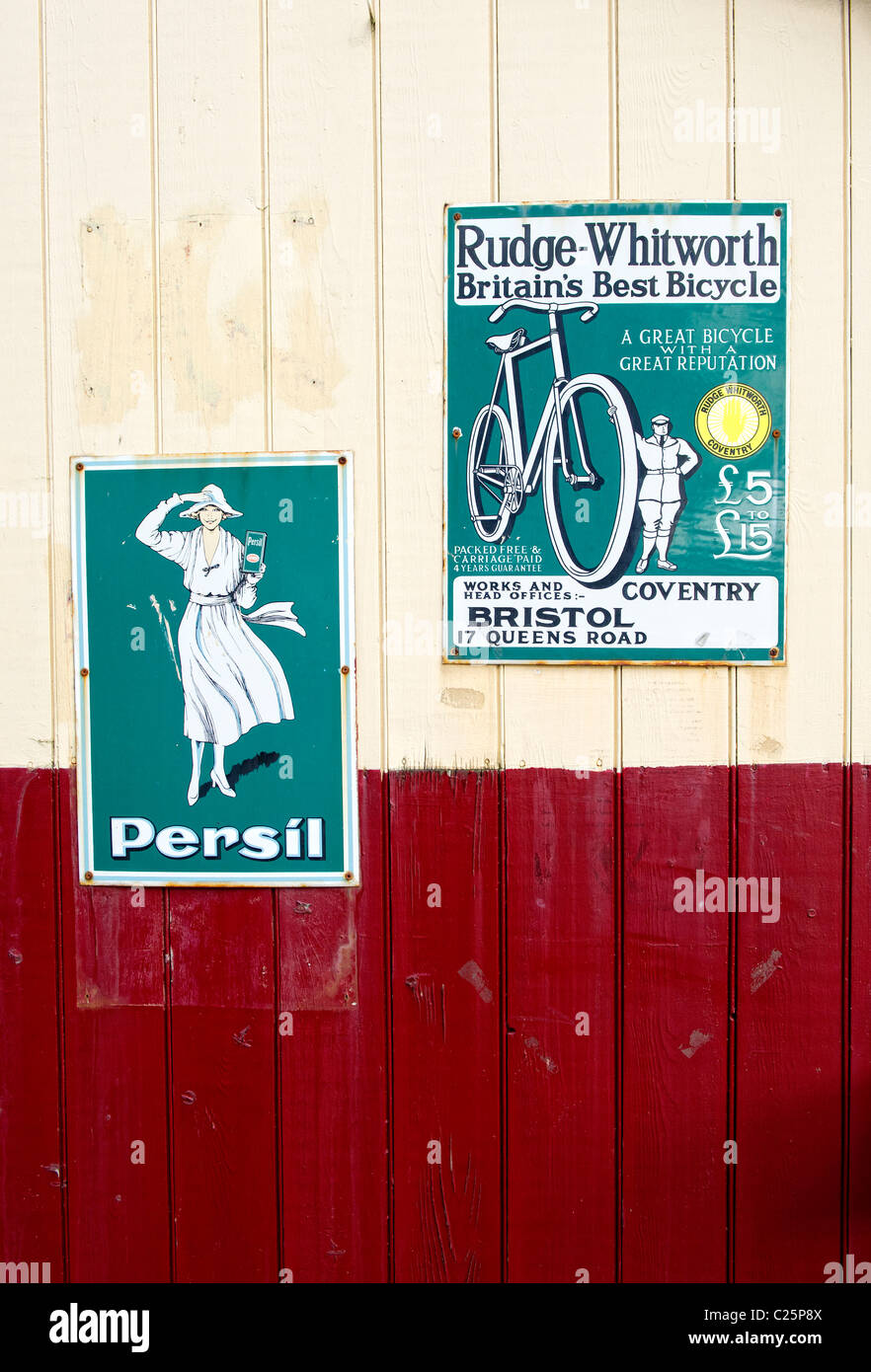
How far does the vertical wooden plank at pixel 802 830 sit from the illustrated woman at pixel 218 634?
90cm

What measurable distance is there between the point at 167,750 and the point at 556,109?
4.55ft

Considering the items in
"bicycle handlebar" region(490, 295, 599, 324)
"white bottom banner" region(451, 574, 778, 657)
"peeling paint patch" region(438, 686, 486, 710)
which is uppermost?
"bicycle handlebar" region(490, 295, 599, 324)

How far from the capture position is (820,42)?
1.51 m

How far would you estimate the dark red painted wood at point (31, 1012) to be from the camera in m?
1.60

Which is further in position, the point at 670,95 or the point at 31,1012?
the point at 31,1012

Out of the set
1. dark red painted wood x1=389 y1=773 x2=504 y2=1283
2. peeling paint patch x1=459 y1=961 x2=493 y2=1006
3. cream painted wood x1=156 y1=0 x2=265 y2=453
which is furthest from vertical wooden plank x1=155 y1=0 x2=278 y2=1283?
peeling paint patch x1=459 y1=961 x2=493 y2=1006

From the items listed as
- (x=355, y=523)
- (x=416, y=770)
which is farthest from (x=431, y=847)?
(x=355, y=523)

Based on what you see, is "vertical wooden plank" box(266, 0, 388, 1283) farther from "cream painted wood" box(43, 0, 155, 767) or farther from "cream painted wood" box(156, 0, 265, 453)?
"cream painted wood" box(43, 0, 155, 767)

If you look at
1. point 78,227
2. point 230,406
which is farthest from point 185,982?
point 78,227

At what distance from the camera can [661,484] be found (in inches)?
60.6

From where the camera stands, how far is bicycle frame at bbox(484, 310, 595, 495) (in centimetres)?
153

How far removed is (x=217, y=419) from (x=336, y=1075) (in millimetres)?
1266

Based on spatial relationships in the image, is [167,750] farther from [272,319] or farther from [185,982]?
[272,319]

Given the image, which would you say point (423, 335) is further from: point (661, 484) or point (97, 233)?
point (97, 233)
